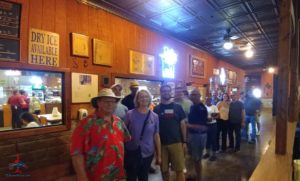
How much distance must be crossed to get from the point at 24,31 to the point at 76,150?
2102 millimetres

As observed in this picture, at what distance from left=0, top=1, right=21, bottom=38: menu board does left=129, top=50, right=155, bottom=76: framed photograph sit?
220 cm

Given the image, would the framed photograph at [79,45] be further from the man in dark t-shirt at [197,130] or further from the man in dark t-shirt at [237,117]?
the man in dark t-shirt at [237,117]

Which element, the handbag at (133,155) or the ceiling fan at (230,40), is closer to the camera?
the handbag at (133,155)

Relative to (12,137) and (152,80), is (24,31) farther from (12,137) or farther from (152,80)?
(152,80)

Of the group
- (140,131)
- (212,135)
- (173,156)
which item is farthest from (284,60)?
(212,135)

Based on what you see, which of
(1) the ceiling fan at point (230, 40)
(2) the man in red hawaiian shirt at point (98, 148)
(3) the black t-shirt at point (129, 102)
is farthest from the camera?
(1) the ceiling fan at point (230, 40)

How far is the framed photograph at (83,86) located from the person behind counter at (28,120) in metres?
0.65

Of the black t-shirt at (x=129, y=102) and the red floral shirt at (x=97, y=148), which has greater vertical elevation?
the black t-shirt at (x=129, y=102)

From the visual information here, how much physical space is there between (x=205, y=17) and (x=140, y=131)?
10.7 ft

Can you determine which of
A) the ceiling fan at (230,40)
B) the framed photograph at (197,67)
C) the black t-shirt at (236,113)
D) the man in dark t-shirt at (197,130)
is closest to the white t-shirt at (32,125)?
the man in dark t-shirt at (197,130)

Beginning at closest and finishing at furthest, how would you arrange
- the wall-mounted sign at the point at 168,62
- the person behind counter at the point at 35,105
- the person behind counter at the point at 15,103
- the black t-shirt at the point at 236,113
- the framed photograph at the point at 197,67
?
the person behind counter at the point at 15,103 → the person behind counter at the point at 35,105 → the black t-shirt at the point at 236,113 → the wall-mounted sign at the point at 168,62 → the framed photograph at the point at 197,67

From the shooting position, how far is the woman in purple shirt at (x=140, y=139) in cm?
224

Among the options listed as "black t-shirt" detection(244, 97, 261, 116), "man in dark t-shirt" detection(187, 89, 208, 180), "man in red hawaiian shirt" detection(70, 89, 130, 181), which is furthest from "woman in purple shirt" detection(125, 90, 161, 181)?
"black t-shirt" detection(244, 97, 261, 116)

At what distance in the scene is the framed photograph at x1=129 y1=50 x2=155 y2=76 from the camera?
4.46 metres
